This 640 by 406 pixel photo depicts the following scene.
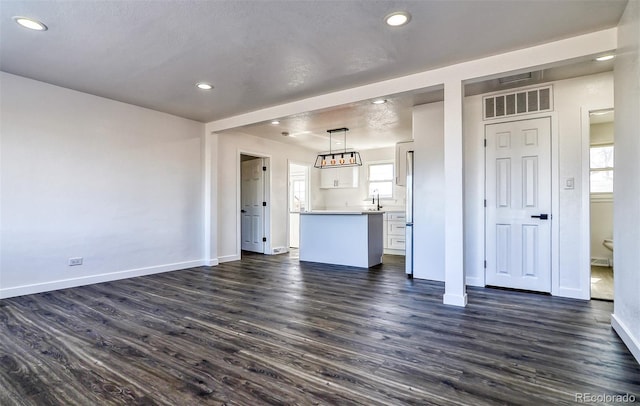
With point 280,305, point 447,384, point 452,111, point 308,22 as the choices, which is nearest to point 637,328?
point 447,384

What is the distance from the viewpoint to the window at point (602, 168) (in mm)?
5461

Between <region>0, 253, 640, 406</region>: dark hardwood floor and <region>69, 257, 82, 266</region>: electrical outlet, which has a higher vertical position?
<region>69, 257, 82, 266</region>: electrical outlet

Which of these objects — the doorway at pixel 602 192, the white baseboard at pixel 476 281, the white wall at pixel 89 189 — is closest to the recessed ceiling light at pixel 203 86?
the white wall at pixel 89 189

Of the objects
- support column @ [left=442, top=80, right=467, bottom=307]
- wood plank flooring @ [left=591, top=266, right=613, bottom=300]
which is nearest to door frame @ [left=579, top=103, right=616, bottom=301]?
wood plank flooring @ [left=591, top=266, right=613, bottom=300]

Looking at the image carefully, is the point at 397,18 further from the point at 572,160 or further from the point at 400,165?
the point at 400,165

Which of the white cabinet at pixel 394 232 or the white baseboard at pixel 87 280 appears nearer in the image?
the white baseboard at pixel 87 280

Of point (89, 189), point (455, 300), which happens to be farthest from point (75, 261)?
point (455, 300)

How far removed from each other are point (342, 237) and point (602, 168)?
462cm

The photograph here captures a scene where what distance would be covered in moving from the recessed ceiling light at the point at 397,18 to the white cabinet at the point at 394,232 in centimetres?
Answer: 480

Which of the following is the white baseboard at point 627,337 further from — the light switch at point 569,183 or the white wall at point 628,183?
the light switch at point 569,183

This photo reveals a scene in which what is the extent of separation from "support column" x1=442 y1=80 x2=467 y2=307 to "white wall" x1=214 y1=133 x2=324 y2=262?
4.04m

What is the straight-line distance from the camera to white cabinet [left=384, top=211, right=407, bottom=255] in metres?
6.91

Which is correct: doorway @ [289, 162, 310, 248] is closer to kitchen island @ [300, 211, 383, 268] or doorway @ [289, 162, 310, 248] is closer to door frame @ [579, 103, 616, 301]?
kitchen island @ [300, 211, 383, 268]

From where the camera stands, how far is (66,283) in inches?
157
